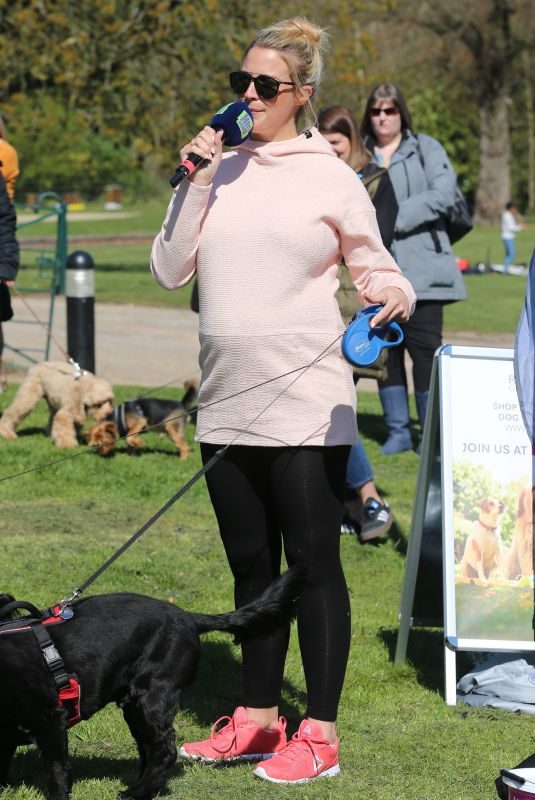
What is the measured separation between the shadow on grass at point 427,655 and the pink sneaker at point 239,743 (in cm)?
102

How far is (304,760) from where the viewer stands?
3.79 metres

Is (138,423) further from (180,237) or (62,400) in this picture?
(180,237)

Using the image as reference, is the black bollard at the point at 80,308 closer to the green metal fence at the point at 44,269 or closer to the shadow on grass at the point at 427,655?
the green metal fence at the point at 44,269

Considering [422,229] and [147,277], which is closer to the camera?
[422,229]

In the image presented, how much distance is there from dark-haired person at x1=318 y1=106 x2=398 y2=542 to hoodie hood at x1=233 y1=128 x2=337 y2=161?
2466 mm

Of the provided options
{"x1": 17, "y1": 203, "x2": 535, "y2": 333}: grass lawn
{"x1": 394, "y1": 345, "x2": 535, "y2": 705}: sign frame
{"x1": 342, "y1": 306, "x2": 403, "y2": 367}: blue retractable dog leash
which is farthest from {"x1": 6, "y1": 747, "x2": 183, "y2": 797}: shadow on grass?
{"x1": 17, "y1": 203, "x2": 535, "y2": 333}: grass lawn

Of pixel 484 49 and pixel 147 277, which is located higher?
pixel 484 49

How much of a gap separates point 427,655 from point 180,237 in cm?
251

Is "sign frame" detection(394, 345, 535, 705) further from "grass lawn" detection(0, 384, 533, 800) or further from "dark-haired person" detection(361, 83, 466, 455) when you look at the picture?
"dark-haired person" detection(361, 83, 466, 455)

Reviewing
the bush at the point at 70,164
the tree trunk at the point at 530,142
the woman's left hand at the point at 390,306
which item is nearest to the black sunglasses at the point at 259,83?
the woman's left hand at the point at 390,306

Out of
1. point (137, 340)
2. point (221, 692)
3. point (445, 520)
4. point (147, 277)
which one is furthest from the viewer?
point (147, 277)

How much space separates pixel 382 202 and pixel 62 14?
16136mm

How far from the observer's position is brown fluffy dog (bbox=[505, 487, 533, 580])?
501cm

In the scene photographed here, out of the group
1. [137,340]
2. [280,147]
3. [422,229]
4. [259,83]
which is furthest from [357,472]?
[137,340]
